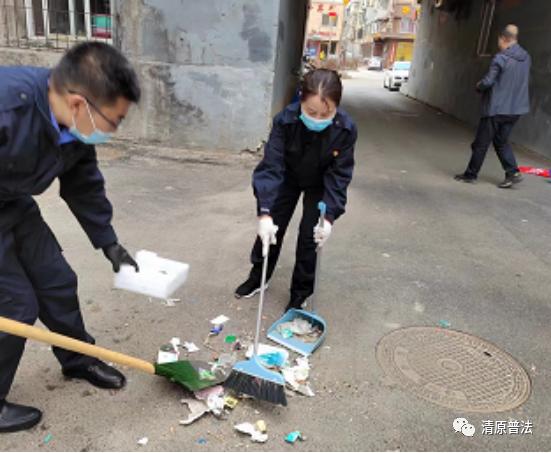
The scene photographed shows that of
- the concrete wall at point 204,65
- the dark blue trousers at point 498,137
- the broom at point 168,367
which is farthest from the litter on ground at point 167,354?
the dark blue trousers at point 498,137

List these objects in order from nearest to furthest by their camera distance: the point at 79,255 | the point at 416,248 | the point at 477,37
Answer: the point at 79,255 → the point at 416,248 → the point at 477,37

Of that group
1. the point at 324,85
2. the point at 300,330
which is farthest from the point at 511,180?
the point at 324,85

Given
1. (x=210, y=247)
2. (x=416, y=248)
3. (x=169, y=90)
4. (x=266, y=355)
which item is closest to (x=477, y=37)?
(x=169, y=90)

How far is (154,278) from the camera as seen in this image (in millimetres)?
2441

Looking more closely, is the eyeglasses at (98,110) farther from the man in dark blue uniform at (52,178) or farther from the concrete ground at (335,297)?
the concrete ground at (335,297)

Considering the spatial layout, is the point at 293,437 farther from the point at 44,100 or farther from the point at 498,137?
the point at 498,137

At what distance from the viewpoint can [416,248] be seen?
4.68m

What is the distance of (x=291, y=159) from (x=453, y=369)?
1.57 metres

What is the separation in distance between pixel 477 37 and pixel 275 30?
30.1ft

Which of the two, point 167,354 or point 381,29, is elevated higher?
point 381,29

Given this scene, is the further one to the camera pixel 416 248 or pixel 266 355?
pixel 416 248

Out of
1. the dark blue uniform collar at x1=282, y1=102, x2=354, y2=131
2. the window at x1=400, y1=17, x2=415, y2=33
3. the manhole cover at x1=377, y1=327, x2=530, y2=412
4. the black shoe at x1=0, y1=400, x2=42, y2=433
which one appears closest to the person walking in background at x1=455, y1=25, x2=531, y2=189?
the manhole cover at x1=377, y1=327, x2=530, y2=412

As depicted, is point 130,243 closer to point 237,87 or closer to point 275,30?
point 237,87

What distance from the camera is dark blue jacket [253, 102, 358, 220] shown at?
2.97 m
